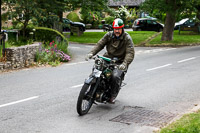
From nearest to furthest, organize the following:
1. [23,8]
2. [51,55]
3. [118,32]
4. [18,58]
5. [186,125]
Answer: [186,125] → [118,32] → [18,58] → [51,55] → [23,8]

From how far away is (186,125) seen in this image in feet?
19.5

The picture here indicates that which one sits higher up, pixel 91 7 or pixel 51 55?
pixel 91 7

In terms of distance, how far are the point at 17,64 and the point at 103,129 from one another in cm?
781

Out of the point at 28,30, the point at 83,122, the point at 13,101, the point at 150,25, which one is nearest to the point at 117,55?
the point at 83,122

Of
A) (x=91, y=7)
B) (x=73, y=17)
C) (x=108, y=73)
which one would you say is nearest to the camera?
(x=108, y=73)

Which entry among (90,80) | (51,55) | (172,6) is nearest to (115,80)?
(90,80)

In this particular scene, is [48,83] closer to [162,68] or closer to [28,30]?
[162,68]

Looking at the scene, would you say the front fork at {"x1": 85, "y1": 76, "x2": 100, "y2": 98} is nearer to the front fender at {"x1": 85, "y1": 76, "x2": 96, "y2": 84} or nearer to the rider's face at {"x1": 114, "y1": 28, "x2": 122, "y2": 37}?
the front fender at {"x1": 85, "y1": 76, "x2": 96, "y2": 84}

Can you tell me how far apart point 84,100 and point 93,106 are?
0.80 m

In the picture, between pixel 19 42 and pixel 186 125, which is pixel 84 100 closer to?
pixel 186 125

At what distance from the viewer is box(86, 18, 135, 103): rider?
739 centimetres

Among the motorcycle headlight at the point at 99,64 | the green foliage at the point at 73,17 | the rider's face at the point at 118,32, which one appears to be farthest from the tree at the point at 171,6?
the green foliage at the point at 73,17

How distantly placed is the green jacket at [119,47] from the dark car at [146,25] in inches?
1413

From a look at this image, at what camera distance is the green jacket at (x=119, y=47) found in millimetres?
7590
